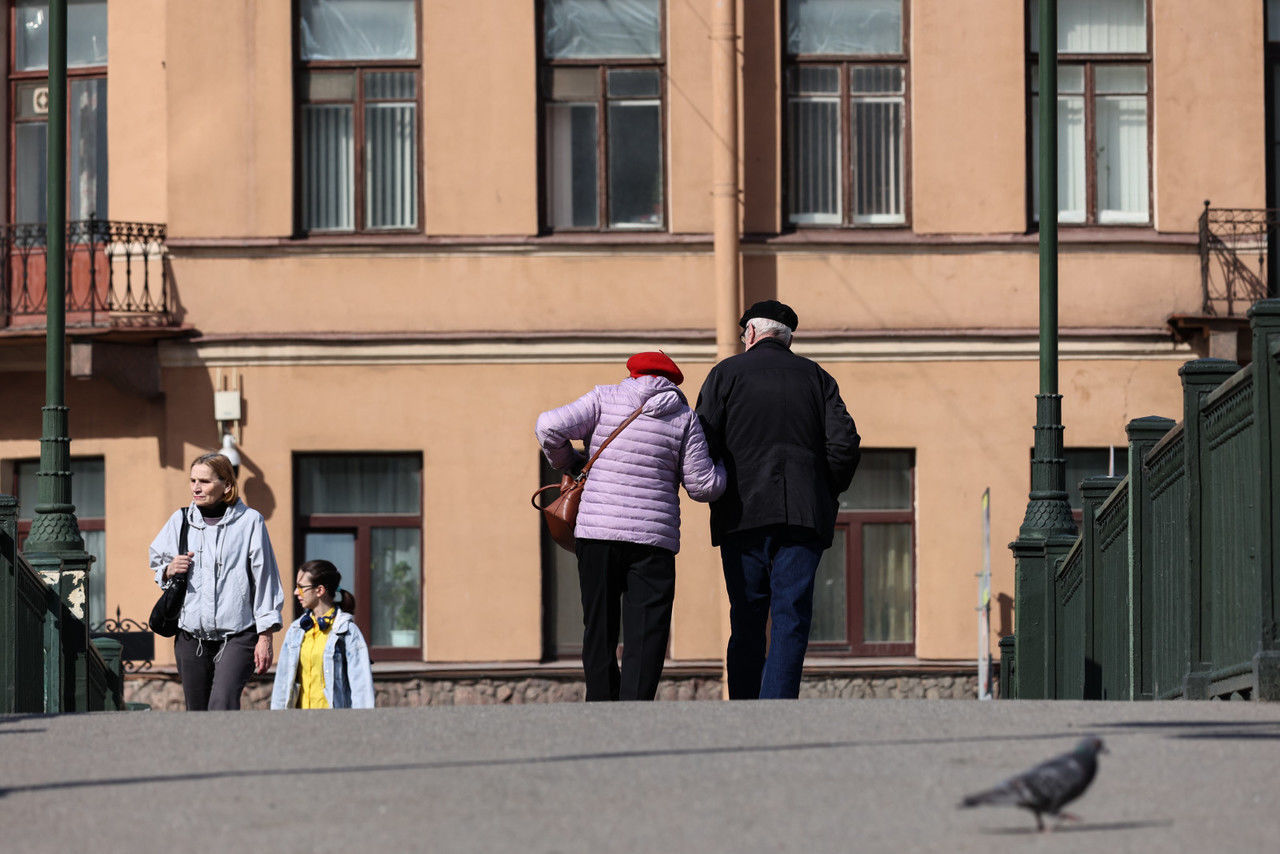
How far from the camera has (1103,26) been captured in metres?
23.0

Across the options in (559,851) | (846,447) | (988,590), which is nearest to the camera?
(559,851)

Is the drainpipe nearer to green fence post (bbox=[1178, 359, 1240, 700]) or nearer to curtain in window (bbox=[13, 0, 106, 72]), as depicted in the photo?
curtain in window (bbox=[13, 0, 106, 72])

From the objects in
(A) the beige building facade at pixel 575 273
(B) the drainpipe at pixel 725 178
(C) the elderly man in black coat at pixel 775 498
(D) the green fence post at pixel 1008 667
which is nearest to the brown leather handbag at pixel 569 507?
(C) the elderly man in black coat at pixel 775 498

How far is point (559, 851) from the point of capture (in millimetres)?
6367

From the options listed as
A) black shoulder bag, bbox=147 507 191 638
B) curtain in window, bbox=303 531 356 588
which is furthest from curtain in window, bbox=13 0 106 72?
black shoulder bag, bbox=147 507 191 638

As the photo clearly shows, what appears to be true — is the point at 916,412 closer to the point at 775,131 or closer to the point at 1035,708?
the point at 775,131

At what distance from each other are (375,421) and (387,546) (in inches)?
44.0

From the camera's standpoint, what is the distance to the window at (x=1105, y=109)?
904 inches

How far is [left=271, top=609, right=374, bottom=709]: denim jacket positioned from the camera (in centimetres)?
1198

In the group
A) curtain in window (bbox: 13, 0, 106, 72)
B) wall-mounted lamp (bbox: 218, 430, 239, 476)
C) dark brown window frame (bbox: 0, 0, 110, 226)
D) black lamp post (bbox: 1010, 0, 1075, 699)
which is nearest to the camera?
black lamp post (bbox: 1010, 0, 1075, 699)

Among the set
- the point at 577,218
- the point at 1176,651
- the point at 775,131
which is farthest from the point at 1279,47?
the point at 1176,651

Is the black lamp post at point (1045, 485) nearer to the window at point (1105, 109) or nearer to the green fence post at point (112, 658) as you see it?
the window at point (1105, 109)

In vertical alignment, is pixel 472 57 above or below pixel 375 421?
above

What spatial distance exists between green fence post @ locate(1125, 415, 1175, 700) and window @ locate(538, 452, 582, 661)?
10636 mm
